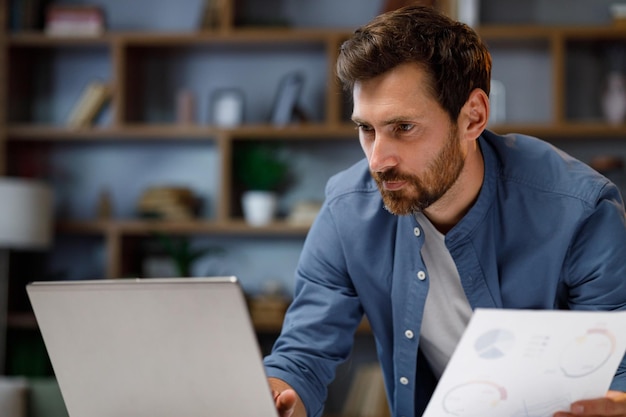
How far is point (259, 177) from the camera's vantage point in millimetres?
4164

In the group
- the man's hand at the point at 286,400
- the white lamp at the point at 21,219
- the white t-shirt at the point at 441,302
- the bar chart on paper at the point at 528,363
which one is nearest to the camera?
the bar chart on paper at the point at 528,363

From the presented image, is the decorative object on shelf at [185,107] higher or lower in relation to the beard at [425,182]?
lower

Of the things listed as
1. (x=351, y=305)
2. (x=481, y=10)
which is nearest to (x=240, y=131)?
(x=481, y=10)

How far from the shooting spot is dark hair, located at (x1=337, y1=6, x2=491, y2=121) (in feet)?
4.98

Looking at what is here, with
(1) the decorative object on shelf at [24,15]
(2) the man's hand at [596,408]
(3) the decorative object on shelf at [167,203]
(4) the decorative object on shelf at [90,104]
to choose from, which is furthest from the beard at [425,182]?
(1) the decorative object on shelf at [24,15]

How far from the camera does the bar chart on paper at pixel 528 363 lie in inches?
44.8

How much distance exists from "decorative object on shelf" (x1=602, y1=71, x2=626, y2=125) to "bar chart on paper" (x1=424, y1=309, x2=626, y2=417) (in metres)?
2.95

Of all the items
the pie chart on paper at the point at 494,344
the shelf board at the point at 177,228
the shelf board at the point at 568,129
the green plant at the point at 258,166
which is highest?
the pie chart on paper at the point at 494,344

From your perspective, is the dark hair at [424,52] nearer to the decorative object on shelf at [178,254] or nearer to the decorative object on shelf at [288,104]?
the decorative object on shelf at [288,104]

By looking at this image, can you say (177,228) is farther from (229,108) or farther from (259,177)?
(229,108)

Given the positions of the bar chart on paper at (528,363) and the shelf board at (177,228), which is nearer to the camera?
the bar chart on paper at (528,363)

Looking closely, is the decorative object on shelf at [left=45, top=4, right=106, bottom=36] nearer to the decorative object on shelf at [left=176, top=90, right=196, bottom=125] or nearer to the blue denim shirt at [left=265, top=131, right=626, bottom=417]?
the decorative object on shelf at [left=176, top=90, right=196, bottom=125]

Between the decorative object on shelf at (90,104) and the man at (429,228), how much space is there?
2.64m

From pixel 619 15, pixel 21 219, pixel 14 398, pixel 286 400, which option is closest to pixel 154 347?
pixel 286 400
